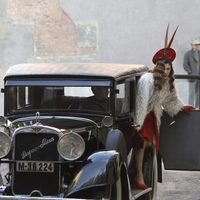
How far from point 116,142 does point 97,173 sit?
1.64 feet

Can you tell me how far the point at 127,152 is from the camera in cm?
755

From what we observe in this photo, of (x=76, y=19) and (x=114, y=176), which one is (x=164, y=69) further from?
(x=76, y=19)

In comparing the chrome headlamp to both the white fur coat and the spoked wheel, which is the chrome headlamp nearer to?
the white fur coat

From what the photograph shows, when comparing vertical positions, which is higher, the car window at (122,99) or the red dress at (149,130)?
the car window at (122,99)

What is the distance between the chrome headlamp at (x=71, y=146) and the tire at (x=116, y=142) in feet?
1.08

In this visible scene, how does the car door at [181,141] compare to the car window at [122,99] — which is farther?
the car door at [181,141]

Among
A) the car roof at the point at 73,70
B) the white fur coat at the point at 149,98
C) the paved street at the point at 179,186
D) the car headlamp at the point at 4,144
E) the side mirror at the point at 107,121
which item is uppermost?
the car roof at the point at 73,70

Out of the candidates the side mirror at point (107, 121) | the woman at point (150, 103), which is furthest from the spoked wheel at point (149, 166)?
the side mirror at point (107, 121)

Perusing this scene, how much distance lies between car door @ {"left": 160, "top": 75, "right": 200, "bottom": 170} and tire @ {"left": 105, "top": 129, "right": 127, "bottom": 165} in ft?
4.17

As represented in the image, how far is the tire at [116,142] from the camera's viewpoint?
22.4ft

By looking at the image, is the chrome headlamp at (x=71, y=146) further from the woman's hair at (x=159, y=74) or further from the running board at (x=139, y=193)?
the woman's hair at (x=159, y=74)

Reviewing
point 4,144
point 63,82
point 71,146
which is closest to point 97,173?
point 71,146

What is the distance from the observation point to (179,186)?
→ 976 cm

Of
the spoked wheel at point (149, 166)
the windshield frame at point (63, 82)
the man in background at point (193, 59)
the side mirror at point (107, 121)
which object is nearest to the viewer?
the side mirror at point (107, 121)
